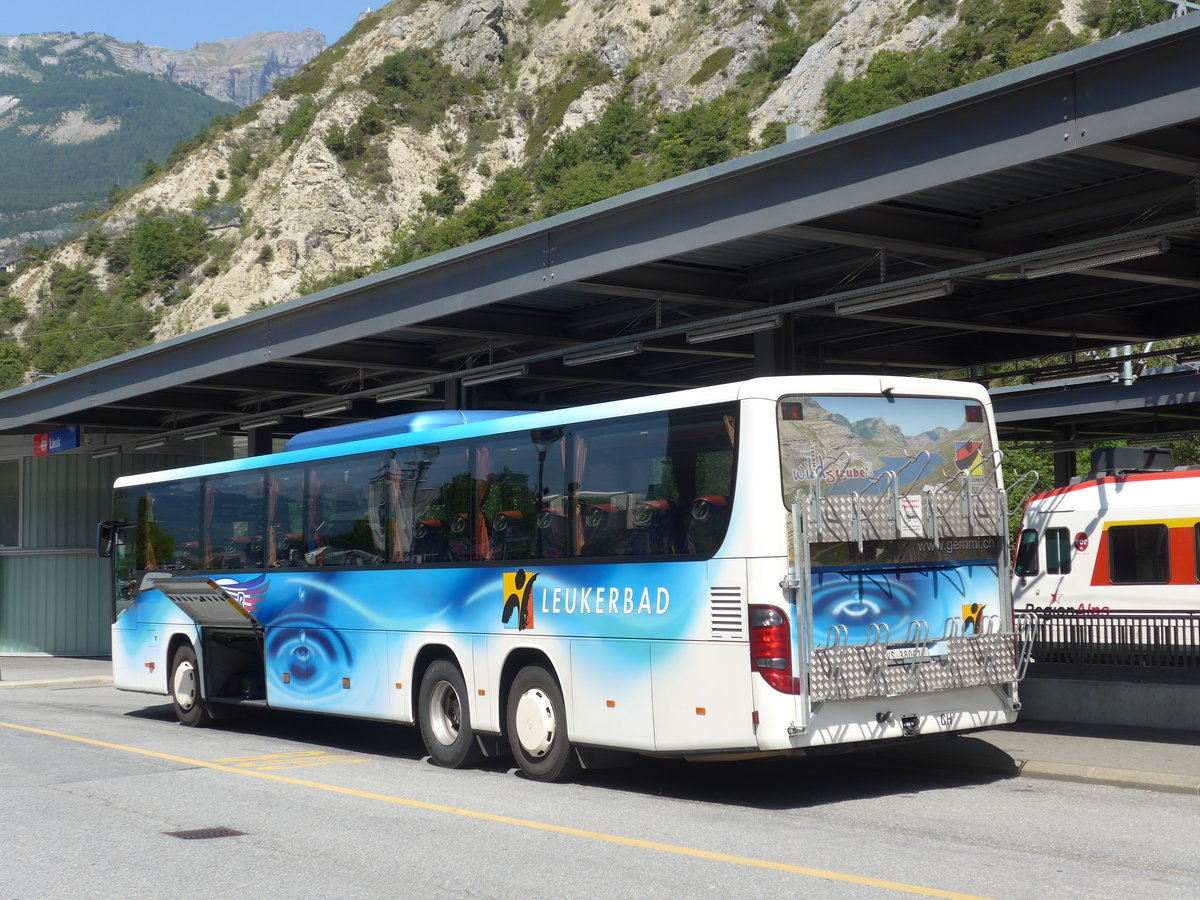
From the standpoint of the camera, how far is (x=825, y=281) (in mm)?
16703

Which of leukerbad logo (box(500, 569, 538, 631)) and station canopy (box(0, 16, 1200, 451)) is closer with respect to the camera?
station canopy (box(0, 16, 1200, 451))

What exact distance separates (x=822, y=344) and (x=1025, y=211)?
23.2ft

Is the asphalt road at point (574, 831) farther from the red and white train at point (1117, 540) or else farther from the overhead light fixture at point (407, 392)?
the red and white train at point (1117, 540)

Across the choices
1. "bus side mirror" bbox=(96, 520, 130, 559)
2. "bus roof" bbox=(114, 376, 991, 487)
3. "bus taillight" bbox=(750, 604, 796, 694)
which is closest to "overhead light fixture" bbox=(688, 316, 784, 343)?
"bus roof" bbox=(114, 376, 991, 487)

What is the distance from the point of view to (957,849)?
841 centimetres

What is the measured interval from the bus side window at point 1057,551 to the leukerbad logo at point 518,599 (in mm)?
12206

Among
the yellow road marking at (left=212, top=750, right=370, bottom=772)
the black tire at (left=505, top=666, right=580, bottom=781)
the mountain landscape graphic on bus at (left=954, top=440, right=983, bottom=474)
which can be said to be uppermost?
the mountain landscape graphic on bus at (left=954, top=440, right=983, bottom=474)

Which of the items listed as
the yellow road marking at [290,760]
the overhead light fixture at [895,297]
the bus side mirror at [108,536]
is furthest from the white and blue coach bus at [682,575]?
the bus side mirror at [108,536]

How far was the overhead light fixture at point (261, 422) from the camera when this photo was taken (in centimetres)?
2631

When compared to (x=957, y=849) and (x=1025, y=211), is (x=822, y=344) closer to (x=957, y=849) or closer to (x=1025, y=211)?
(x=1025, y=211)

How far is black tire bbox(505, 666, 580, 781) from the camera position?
11633 mm

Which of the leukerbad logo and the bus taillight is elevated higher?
the leukerbad logo

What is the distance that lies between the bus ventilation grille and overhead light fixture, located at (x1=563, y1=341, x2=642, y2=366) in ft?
25.2

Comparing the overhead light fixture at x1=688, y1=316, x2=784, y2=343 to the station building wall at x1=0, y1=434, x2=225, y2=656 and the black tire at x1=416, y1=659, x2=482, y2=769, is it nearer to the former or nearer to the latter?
the black tire at x1=416, y1=659, x2=482, y2=769
